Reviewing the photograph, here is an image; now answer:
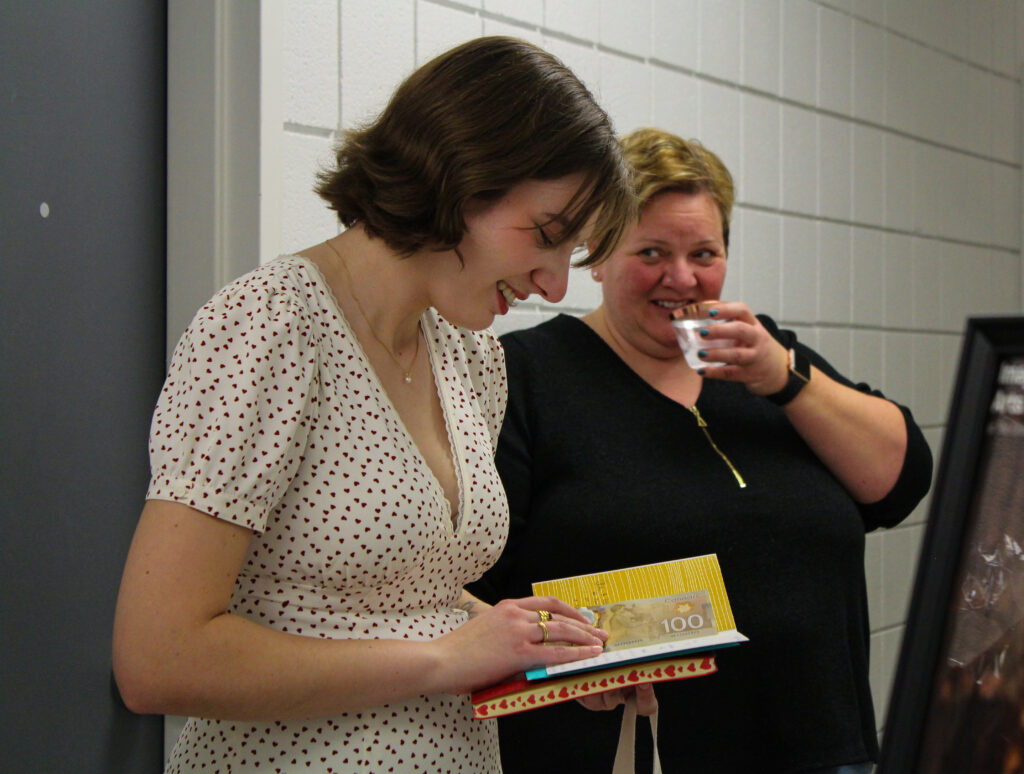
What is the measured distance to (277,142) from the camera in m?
1.53

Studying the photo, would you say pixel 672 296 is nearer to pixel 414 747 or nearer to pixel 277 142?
pixel 277 142

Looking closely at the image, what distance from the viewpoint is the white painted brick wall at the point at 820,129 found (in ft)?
5.39

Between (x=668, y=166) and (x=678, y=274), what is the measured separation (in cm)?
19

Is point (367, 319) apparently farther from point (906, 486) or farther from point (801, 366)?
point (906, 486)

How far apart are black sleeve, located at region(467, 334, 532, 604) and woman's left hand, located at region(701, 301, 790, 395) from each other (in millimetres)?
318

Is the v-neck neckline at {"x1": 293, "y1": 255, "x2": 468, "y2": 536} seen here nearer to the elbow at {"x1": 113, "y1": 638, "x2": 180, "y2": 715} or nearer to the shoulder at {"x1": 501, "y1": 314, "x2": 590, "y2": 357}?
the elbow at {"x1": 113, "y1": 638, "x2": 180, "y2": 715}

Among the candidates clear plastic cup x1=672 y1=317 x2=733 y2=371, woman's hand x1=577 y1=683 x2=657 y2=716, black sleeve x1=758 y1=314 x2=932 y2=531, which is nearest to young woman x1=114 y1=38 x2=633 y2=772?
woman's hand x1=577 y1=683 x2=657 y2=716

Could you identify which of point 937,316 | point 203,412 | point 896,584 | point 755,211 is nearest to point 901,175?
point 937,316

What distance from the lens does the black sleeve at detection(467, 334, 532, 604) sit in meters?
1.55

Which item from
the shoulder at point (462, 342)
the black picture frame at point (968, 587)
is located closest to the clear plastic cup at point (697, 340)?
the shoulder at point (462, 342)

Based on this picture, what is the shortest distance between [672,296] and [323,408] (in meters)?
0.88

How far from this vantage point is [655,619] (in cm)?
115

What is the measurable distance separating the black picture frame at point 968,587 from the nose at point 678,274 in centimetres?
122

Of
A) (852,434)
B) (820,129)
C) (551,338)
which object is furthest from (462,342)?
(820,129)
